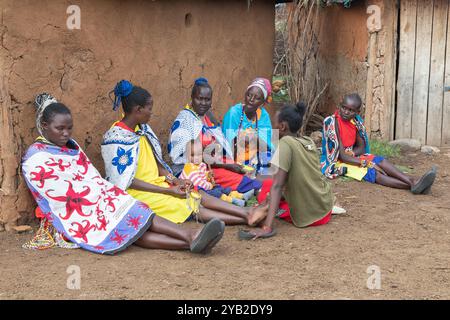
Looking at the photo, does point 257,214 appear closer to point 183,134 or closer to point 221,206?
point 221,206

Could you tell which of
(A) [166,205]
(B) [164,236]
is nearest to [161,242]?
(B) [164,236]

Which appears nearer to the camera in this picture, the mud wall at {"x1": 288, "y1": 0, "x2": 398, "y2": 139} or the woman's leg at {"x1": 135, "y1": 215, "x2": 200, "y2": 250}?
the woman's leg at {"x1": 135, "y1": 215, "x2": 200, "y2": 250}

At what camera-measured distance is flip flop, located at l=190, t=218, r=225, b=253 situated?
404cm

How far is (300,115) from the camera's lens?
15.8ft

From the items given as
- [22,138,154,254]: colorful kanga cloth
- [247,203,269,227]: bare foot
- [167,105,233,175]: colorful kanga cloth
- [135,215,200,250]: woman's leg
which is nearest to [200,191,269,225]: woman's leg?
[247,203,269,227]: bare foot

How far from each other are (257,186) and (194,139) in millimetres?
736

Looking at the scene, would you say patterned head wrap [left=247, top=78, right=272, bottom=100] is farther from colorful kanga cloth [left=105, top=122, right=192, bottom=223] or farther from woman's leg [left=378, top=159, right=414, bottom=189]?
woman's leg [left=378, top=159, right=414, bottom=189]

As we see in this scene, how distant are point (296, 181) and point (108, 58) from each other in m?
1.92

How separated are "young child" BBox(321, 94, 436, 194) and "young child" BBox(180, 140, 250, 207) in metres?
1.33

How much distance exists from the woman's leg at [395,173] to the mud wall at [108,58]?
1.73 metres

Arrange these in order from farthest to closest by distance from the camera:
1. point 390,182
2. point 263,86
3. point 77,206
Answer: point 390,182, point 263,86, point 77,206

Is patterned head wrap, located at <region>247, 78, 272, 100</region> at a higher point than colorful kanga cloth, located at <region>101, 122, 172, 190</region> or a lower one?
higher

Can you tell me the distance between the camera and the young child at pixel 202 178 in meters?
5.39

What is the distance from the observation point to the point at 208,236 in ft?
13.4
